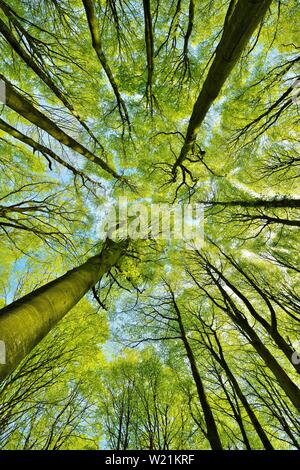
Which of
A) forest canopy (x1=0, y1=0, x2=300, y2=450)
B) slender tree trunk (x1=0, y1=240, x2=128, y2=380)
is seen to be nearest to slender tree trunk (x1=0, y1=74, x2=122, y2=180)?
forest canopy (x1=0, y1=0, x2=300, y2=450)

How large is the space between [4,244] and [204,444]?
9.83 m

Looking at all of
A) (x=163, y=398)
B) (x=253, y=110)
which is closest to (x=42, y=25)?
(x=253, y=110)

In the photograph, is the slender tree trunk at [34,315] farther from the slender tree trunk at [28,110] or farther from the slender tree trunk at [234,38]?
the slender tree trunk at [234,38]

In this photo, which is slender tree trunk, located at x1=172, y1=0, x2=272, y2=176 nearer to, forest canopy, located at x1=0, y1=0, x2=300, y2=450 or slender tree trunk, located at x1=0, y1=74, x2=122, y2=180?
forest canopy, located at x1=0, y1=0, x2=300, y2=450

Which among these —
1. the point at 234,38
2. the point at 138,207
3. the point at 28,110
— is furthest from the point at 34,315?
the point at 138,207

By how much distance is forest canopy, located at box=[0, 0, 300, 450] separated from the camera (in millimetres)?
3010

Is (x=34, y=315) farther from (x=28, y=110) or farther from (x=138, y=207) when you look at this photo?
(x=138, y=207)

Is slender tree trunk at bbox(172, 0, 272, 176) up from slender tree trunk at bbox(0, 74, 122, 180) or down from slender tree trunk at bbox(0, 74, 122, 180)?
down

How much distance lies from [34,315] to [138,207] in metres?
6.64

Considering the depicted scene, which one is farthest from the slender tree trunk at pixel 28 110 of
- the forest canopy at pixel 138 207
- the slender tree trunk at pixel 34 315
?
the slender tree trunk at pixel 34 315

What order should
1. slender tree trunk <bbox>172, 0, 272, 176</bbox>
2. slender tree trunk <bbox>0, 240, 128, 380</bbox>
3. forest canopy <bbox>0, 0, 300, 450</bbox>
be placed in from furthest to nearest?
1. forest canopy <bbox>0, 0, 300, 450</bbox>
2. slender tree trunk <bbox>172, 0, 272, 176</bbox>
3. slender tree trunk <bbox>0, 240, 128, 380</bbox>

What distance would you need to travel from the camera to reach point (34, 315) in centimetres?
161

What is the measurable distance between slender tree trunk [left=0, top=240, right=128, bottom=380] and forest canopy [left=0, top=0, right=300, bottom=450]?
0.02 metres

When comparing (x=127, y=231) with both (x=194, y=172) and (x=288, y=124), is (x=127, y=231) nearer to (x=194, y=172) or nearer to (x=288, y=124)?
(x=194, y=172)
